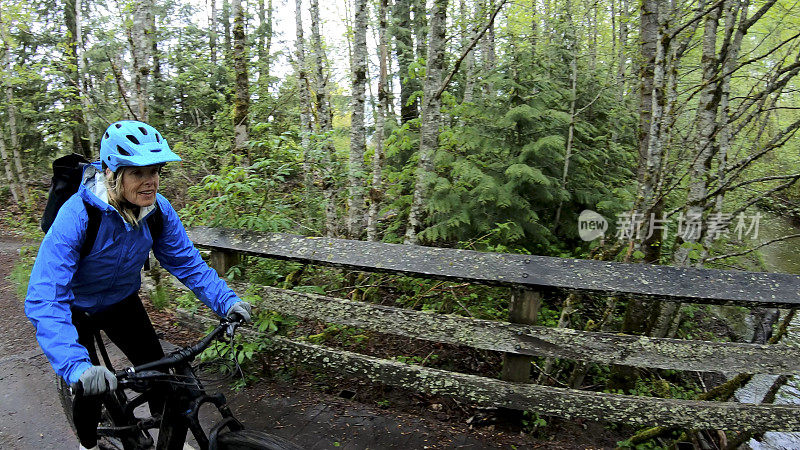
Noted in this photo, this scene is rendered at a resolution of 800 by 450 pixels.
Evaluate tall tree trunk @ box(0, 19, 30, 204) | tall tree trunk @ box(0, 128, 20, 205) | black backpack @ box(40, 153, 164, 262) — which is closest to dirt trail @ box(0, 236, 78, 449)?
black backpack @ box(40, 153, 164, 262)

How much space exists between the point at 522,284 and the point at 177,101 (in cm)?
1622

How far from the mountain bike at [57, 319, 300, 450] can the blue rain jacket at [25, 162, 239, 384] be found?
0.84ft

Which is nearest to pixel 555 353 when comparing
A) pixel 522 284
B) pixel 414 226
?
pixel 522 284

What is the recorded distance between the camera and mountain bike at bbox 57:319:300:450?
7.56 feet

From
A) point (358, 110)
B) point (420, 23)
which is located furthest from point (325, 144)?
point (420, 23)

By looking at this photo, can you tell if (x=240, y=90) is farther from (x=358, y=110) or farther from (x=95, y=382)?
(x=95, y=382)

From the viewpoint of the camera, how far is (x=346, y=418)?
405 cm

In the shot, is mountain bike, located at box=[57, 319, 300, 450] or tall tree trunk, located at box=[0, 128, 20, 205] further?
tall tree trunk, located at box=[0, 128, 20, 205]

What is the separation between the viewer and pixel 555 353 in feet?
10.9

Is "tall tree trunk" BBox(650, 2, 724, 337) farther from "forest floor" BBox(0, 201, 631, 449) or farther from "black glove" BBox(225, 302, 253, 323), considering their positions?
"black glove" BBox(225, 302, 253, 323)

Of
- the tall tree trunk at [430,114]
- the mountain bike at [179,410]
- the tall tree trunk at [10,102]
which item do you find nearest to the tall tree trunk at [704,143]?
the tall tree trunk at [430,114]

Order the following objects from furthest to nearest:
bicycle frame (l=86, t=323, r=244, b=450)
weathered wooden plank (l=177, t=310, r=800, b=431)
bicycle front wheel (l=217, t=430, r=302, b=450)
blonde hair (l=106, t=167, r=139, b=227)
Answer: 1. weathered wooden plank (l=177, t=310, r=800, b=431)
2. blonde hair (l=106, t=167, r=139, b=227)
3. bicycle front wheel (l=217, t=430, r=302, b=450)
4. bicycle frame (l=86, t=323, r=244, b=450)

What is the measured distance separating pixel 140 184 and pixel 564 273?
2.95m

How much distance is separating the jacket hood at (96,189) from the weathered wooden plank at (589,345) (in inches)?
80.0
